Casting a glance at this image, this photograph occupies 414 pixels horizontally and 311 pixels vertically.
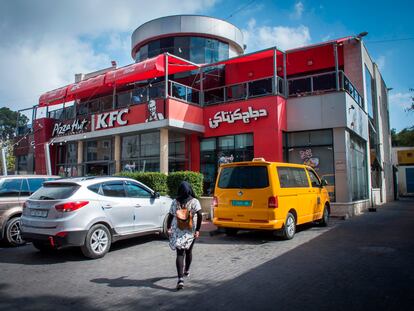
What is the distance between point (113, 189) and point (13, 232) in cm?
309

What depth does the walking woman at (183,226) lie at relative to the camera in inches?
213

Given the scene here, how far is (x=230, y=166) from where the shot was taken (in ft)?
31.4

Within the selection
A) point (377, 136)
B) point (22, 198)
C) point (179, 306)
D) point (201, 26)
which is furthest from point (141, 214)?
point (377, 136)

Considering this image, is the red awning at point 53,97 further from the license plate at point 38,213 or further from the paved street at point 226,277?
the license plate at point 38,213

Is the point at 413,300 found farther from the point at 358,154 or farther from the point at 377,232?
the point at 358,154

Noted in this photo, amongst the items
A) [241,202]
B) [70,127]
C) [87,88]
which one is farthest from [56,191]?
[70,127]

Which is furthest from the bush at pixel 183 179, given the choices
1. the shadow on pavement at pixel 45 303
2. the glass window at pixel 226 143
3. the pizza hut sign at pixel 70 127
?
the shadow on pavement at pixel 45 303

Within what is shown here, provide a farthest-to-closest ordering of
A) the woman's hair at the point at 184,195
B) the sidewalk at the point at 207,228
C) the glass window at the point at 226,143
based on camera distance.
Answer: the glass window at the point at 226,143, the sidewalk at the point at 207,228, the woman's hair at the point at 184,195

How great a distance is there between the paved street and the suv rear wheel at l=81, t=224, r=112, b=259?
0.20m

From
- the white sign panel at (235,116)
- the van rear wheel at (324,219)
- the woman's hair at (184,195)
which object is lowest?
the van rear wheel at (324,219)

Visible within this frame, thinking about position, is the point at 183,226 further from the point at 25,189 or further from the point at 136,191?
the point at 25,189

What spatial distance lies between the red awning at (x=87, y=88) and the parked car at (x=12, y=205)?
8875mm

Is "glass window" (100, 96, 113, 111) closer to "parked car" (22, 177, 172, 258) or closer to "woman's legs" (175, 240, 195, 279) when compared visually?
"parked car" (22, 177, 172, 258)

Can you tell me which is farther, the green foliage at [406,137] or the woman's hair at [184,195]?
the green foliage at [406,137]
